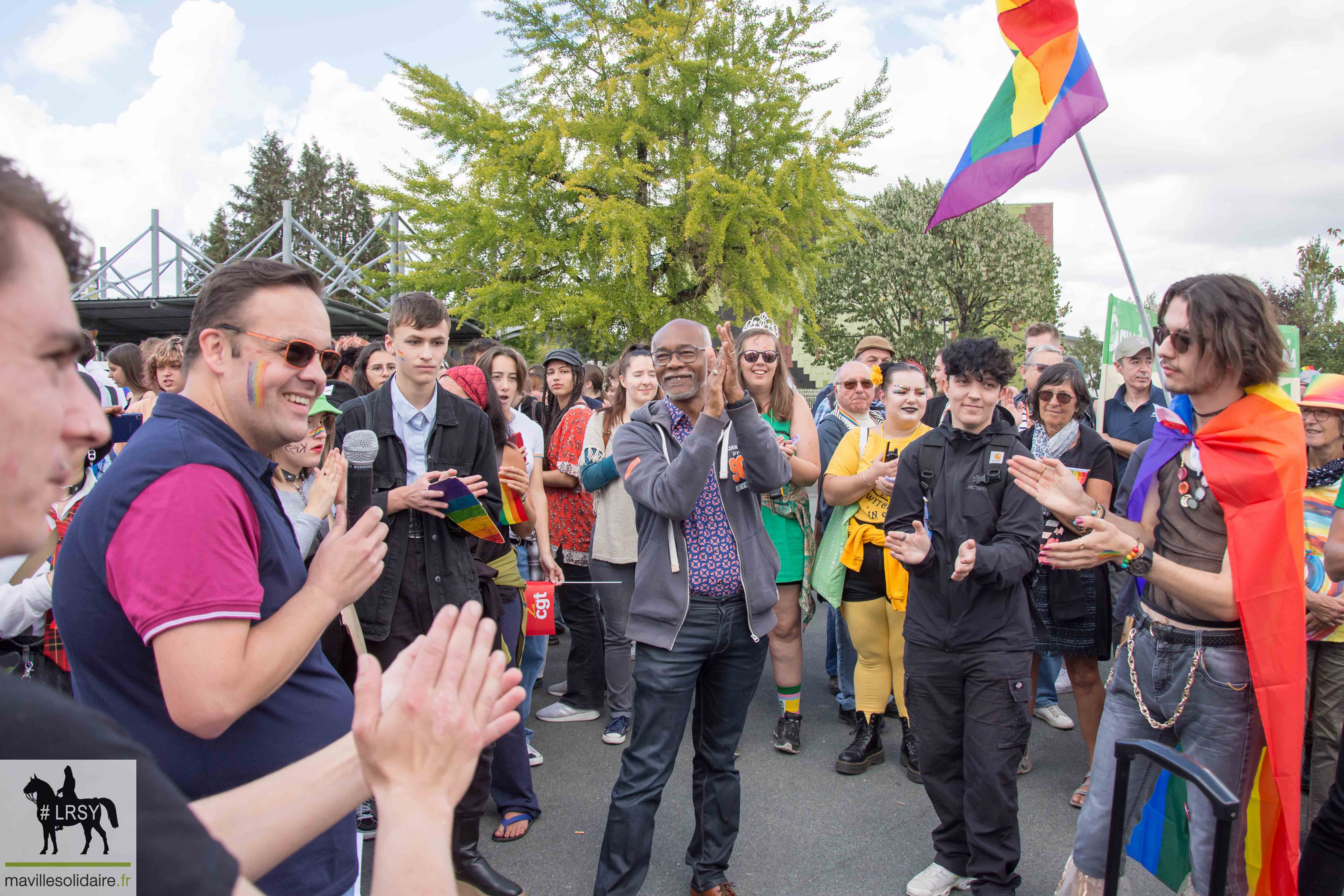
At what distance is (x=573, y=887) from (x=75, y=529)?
2721mm

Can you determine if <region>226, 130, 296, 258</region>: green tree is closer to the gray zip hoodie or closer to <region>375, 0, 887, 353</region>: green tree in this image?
<region>375, 0, 887, 353</region>: green tree

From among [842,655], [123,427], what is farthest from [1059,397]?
[123,427]

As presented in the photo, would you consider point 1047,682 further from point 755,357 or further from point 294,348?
point 294,348

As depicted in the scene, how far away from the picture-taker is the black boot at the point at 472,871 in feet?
11.1

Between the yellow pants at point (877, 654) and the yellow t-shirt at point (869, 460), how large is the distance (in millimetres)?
494

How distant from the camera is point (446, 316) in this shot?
3.59 m

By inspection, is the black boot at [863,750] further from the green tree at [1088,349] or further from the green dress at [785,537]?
the green tree at [1088,349]

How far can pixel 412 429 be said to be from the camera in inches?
135

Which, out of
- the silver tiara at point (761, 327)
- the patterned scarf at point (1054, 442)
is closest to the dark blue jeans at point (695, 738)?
the silver tiara at point (761, 327)

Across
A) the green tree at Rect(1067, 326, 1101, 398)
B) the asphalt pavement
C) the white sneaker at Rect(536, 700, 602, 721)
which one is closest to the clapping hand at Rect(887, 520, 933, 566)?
the asphalt pavement

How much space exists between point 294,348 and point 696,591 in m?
1.78

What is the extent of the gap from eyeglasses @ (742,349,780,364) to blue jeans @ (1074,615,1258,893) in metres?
2.61

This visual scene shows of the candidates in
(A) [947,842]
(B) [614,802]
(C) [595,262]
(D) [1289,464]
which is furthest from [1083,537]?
(C) [595,262]

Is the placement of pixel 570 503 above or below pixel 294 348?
below
